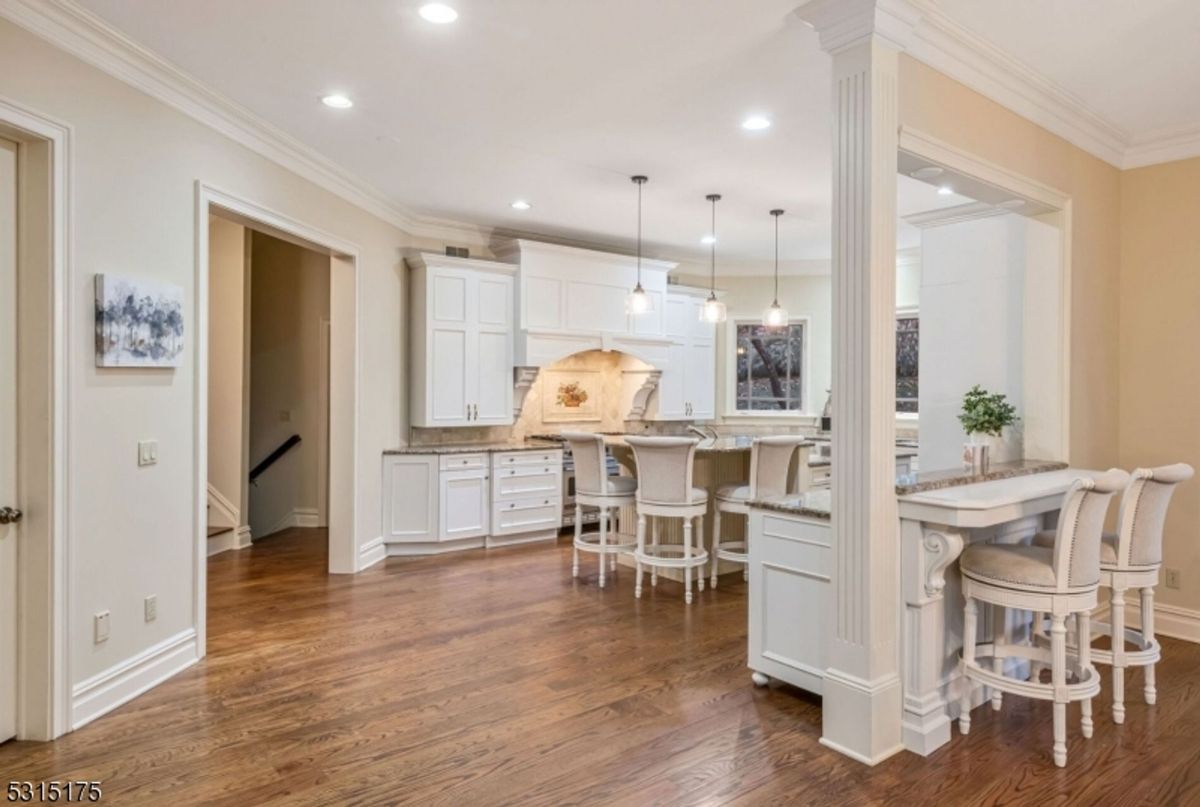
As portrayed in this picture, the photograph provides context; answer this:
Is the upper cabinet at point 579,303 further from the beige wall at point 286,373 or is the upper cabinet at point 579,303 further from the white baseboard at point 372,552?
the beige wall at point 286,373

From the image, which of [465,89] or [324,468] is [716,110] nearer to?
[465,89]

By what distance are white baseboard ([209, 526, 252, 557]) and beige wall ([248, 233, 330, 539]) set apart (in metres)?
0.81

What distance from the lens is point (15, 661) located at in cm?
275

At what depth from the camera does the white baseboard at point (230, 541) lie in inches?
235

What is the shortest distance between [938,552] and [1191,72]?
8.54 ft

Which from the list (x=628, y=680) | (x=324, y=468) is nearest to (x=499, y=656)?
(x=628, y=680)

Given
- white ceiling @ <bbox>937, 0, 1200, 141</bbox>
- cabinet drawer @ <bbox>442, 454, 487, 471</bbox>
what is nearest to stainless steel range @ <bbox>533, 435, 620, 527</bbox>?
cabinet drawer @ <bbox>442, 454, 487, 471</bbox>

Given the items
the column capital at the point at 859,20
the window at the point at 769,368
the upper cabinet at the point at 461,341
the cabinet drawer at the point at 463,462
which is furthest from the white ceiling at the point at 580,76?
the window at the point at 769,368

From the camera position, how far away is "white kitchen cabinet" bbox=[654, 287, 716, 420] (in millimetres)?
7543

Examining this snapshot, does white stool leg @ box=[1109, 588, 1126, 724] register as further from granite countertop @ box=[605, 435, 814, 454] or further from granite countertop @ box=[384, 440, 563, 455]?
granite countertop @ box=[384, 440, 563, 455]

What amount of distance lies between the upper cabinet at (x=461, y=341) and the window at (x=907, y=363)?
4.08 metres

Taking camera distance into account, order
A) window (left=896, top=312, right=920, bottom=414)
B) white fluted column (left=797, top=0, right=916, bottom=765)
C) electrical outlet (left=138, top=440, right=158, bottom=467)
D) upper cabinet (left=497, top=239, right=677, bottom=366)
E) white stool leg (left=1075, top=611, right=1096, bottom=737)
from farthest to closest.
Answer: window (left=896, top=312, right=920, bottom=414) → upper cabinet (left=497, top=239, right=677, bottom=366) → electrical outlet (left=138, top=440, right=158, bottom=467) → white stool leg (left=1075, top=611, right=1096, bottom=737) → white fluted column (left=797, top=0, right=916, bottom=765)

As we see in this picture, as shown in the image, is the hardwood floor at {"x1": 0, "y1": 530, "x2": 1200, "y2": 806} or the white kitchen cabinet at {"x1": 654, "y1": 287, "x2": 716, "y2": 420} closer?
the hardwood floor at {"x1": 0, "y1": 530, "x2": 1200, "y2": 806}

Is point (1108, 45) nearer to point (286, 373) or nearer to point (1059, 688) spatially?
point (1059, 688)
